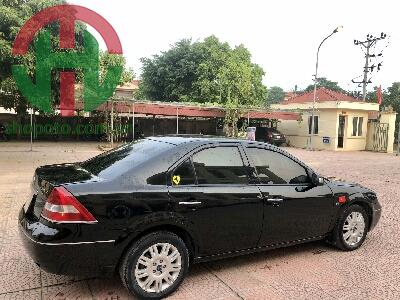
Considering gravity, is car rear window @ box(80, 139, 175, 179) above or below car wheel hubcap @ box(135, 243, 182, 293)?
above

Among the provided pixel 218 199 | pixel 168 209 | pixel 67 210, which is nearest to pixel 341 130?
pixel 218 199

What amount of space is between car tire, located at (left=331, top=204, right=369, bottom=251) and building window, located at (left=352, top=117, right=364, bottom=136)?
23683 millimetres

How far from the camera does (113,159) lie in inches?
157

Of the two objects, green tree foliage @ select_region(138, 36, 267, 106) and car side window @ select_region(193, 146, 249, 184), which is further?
green tree foliage @ select_region(138, 36, 267, 106)

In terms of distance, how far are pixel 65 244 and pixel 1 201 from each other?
4.84 metres

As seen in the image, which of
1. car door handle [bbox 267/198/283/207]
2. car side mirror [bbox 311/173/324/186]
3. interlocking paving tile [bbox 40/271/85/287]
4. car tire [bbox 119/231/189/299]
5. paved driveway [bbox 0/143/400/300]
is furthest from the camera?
car side mirror [bbox 311/173/324/186]

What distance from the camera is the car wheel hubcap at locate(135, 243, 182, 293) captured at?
3.37 meters

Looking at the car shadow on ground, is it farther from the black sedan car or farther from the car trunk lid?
the car trunk lid

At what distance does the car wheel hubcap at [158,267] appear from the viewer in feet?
11.1

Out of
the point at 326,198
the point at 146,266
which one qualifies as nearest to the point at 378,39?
the point at 326,198

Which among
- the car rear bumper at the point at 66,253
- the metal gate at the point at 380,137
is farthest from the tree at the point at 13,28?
the metal gate at the point at 380,137

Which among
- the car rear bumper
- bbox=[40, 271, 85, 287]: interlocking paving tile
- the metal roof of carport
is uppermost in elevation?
Answer: the metal roof of carport

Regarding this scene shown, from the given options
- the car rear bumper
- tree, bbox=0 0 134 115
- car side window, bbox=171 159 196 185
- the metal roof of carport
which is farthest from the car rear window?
the metal roof of carport

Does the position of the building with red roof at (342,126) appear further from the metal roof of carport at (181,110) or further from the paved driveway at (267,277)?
the paved driveway at (267,277)
